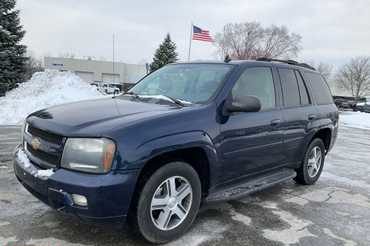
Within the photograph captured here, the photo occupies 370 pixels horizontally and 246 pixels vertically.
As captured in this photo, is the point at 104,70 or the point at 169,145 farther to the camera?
the point at 104,70

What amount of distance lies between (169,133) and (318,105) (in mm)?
3433

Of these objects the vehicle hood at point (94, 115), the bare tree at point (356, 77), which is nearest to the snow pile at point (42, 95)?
the vehicle hood at point (94, 115)

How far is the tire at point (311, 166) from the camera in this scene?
593 centimetres

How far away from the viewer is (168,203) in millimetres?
3664

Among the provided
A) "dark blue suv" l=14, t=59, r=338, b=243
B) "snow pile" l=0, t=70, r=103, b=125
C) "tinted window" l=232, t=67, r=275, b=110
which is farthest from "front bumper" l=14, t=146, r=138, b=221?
"snow pile" l=0, t=70, r=103, b=125

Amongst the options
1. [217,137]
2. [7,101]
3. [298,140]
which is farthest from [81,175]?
[7,101]

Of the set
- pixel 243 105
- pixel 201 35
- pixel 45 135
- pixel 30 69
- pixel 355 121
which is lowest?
pixel 355 121

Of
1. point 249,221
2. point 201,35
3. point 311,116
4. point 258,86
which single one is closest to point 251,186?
point 249,221

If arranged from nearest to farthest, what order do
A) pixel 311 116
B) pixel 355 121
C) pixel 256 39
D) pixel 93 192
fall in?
1. pixel 93 192
2. pixel 311 116
3. pixel 355 121
4. pixel 256 39

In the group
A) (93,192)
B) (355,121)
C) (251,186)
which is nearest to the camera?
(93,192)

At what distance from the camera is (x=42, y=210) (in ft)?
14.2

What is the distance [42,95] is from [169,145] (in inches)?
578

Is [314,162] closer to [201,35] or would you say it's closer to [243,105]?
[243,105]

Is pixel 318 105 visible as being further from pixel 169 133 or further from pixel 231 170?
pixel 169 133
